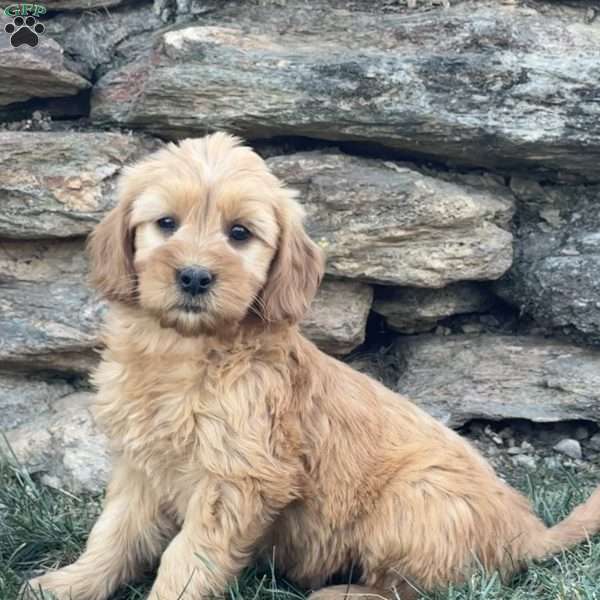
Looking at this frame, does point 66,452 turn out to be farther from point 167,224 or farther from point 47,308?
point 167,224

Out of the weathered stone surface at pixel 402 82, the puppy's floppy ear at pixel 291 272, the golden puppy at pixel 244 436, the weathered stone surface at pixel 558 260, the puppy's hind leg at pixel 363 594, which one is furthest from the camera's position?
the weathered stone surface at pixel 558 260

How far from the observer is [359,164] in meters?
5.94

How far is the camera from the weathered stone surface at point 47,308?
5914mm

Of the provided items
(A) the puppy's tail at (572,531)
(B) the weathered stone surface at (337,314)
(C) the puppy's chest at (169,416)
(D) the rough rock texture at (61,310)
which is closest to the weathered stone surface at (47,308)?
(D) the rough rock texture at (61,310)

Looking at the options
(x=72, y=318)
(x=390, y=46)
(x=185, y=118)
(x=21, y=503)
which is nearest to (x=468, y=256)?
(x=390, y=46)

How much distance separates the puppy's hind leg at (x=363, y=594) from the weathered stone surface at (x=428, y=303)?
2064 millimetres

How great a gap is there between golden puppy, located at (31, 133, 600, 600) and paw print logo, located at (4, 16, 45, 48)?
1.74m

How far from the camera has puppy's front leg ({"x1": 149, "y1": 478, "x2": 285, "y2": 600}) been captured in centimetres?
418

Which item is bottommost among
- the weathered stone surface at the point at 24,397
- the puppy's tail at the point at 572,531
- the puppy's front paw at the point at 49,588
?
the weathered stone surface at the point at 24,397

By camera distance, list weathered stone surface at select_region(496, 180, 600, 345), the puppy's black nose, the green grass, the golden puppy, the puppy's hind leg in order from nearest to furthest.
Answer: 1. the puppy's black nose
2. the golden puppy
3. the green grass
4. the puppy's hind leg
5. weathered stone surface at select_region(496, 180, 600, 345)

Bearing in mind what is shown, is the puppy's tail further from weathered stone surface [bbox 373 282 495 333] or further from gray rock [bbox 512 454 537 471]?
weathered stone surface [bbox 373 282 495 333]

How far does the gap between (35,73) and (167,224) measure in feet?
6.97

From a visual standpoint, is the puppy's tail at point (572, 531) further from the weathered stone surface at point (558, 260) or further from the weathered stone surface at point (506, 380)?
the weathered stone surface at point (558, 260)

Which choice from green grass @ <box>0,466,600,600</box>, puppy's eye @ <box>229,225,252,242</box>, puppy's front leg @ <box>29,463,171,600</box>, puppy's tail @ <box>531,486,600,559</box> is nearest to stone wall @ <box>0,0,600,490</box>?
green grass @ <box>0,466,600,600</box>
